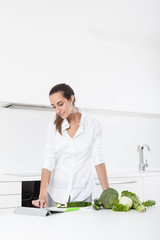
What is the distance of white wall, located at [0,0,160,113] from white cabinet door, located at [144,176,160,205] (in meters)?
0.86

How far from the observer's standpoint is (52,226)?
122 centimetres

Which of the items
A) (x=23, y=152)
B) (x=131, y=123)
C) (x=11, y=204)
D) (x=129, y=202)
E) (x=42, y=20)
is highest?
(x=42, y=20)

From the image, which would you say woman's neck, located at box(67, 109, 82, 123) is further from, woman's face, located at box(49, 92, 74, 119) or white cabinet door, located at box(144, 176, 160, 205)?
white cabinet door, located at box(144, 176, 160, 205)

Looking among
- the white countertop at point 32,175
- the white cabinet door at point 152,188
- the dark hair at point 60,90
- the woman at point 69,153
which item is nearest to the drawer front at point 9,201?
the white countertop at point 32,175

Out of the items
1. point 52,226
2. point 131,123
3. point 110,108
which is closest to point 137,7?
point 110,108

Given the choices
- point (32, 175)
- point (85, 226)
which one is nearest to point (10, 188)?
point (32, 175)

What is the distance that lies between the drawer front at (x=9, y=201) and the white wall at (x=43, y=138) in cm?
65

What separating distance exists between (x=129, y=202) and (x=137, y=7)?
213 cm

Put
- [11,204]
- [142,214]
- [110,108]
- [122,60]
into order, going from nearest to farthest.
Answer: [142,214], [11,204], [110,108], [122,60]

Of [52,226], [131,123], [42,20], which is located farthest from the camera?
[131,123]

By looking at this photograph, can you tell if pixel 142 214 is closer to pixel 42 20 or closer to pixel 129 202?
pixel 129 202

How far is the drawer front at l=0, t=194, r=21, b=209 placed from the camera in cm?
260

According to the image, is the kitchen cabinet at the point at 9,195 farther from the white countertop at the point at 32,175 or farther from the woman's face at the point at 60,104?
the woman's face at the point at 60,104

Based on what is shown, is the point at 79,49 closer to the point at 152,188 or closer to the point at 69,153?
the point at 69,153
